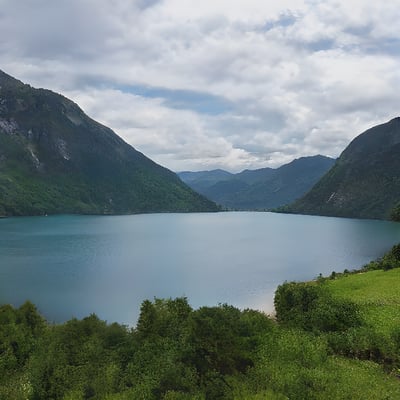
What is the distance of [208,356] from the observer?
25844mm

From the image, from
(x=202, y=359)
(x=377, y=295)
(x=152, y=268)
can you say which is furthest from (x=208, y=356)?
(x=152, y=268)

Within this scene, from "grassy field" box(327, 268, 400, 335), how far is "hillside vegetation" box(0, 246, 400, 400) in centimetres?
24

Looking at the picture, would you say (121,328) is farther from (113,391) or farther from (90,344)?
(113,391)

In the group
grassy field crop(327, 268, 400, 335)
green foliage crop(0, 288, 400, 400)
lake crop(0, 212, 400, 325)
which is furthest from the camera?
lake crop(0, 212, 400, 325)

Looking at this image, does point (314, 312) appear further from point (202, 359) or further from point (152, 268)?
point (152, 268)

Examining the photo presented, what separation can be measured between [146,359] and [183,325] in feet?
22.1

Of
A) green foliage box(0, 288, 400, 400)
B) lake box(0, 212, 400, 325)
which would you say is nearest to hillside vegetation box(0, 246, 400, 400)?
green foliage box(0, 288, 400, 400)

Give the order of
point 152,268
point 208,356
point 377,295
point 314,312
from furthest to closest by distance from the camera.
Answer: point 152,268 < point 377,295 < point 314,312 < point 208,356

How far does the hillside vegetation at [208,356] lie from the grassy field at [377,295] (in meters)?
0.24

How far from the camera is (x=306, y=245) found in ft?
439

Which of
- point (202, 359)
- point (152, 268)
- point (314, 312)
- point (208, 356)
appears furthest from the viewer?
point (152, 268)

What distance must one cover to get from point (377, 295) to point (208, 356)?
2539cm

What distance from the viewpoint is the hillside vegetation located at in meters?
22.8

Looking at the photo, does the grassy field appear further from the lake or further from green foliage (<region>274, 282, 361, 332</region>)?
the lake
